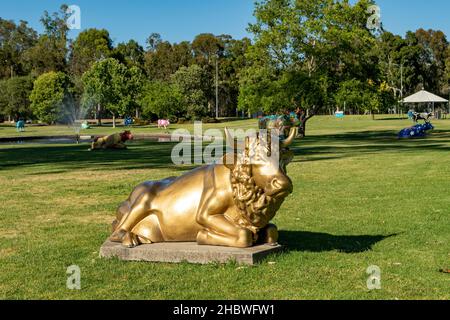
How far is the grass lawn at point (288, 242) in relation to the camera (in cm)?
636

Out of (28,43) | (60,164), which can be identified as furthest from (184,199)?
(28,43)

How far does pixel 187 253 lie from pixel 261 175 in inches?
52.9

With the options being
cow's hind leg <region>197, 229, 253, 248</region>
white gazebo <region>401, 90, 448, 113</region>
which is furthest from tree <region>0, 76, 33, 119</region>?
cow's hind leg <region>197, 229, 253, 248</region>

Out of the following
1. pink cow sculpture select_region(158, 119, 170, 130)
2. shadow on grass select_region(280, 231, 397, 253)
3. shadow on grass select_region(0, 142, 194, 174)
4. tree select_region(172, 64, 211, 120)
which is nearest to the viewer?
shadow on grass select_region(280, 231, 397, 253)

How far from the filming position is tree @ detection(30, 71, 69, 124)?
251 feet

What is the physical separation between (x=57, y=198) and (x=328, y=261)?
8373 mm

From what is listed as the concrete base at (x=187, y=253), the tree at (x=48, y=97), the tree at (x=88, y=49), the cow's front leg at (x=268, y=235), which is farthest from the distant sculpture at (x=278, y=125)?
the tree at (x=88, y=49)

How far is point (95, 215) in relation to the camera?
11.7 m

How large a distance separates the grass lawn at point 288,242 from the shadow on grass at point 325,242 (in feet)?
0.05

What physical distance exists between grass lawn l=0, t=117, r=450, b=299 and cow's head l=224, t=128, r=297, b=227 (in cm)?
72

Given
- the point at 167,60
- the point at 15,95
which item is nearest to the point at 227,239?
the point at 15,95

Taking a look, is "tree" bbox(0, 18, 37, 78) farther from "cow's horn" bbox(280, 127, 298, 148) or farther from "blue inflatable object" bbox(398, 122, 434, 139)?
"cow's horn" bbox(280, 127, 298, 148)

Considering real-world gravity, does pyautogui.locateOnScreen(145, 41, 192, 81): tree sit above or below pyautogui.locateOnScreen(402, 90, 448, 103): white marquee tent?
above

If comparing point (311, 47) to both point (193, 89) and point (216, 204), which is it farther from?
point (193, 89)
